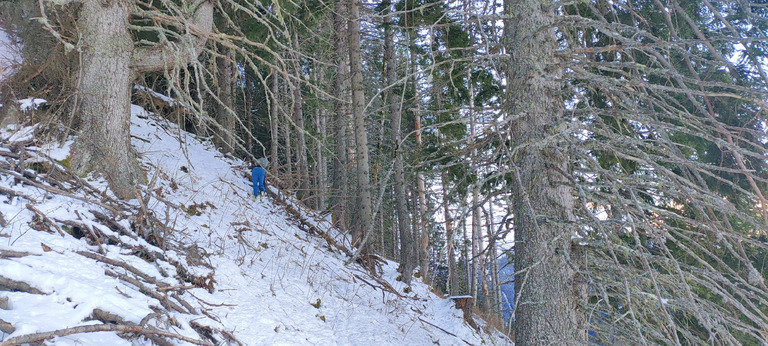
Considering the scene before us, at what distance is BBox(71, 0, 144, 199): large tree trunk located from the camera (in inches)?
229

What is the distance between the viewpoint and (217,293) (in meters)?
4.76

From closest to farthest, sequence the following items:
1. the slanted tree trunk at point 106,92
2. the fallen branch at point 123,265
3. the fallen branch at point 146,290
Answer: the fallen branch at point 146,290
the fallen branch at point 123,265
the slanted tree trunk at point 106,92

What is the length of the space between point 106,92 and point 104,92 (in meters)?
0.02

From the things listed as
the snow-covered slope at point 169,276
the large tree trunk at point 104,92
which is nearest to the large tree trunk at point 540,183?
the snow-covered slope at point 169,276

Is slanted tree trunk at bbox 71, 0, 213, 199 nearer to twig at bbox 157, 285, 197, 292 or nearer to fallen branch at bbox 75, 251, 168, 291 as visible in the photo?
fallen branch at bbox 75, 251, 168, 291

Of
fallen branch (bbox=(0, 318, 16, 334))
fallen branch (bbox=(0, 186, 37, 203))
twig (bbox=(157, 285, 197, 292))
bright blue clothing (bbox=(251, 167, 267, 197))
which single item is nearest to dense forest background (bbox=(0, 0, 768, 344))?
fallen branch (bbox=(0, 186, 37, 203))

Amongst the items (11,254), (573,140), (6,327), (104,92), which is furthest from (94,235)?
(573,140)

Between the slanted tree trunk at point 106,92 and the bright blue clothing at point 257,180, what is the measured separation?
4.24 m

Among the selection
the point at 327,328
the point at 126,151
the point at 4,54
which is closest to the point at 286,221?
the point at 126,151

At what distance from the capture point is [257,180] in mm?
10438

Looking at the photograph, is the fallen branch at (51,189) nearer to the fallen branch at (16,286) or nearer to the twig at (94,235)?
the twig at (94,235)

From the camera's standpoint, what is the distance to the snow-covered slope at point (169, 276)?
3094 millimetres

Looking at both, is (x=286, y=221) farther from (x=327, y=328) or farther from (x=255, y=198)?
(x=327, y=328)

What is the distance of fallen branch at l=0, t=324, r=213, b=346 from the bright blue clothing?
710 centimetres
